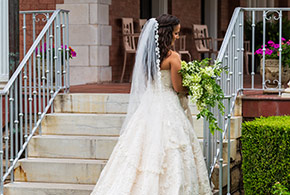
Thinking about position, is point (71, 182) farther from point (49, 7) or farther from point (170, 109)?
point (49, 7)

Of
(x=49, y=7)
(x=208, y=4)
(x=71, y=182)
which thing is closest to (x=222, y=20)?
(x=208, y=4)

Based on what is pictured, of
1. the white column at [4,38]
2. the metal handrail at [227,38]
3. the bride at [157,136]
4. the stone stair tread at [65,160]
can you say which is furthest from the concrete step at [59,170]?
the metal handrail at [227,38]

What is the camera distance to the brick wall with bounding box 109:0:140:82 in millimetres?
9344

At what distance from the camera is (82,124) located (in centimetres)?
647

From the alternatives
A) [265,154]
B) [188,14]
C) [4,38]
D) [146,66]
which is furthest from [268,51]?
[188,14]

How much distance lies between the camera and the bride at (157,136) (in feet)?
15.9

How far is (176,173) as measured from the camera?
482 centimetres

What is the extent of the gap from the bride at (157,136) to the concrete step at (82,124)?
48.0 inches

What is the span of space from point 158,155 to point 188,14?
306 inches

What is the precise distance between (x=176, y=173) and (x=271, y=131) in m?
0.97

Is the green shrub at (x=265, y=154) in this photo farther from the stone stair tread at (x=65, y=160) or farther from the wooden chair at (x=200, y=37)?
the wooden chair at (x=200, y=37)

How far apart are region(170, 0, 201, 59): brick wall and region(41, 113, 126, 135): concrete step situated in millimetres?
5474

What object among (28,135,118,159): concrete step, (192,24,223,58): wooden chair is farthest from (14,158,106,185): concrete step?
(192,24,223,58): wooden chair

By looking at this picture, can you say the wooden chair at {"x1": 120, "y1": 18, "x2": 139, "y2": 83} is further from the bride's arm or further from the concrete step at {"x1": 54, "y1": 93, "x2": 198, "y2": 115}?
the bride's arm
